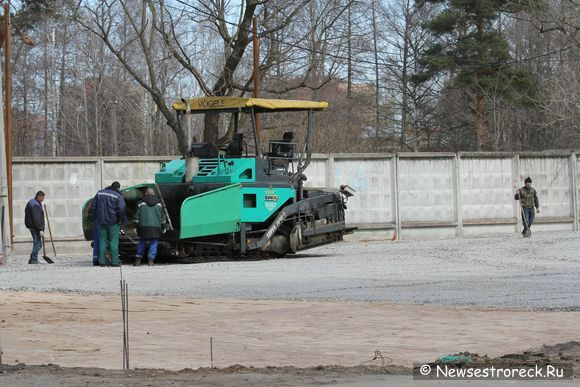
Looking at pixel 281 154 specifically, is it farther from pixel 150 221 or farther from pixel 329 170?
pixel 329 170

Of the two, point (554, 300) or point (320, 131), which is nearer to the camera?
point (554, 300)

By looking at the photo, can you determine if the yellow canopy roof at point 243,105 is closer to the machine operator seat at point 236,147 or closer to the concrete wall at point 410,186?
the machine operator seat at point 236,147

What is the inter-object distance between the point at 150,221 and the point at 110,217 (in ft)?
3.03

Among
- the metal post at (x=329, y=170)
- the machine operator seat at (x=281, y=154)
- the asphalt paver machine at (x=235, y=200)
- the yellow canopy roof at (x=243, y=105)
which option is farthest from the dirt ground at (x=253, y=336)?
the metal post at (x=329, y=170)

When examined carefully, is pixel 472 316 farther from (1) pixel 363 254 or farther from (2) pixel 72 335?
(1) pixel 363 254

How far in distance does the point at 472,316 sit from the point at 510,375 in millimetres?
4054

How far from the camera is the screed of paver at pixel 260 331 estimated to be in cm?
982

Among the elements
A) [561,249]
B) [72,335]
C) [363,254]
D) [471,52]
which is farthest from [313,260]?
[471,52]

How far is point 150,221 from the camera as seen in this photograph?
20.9m

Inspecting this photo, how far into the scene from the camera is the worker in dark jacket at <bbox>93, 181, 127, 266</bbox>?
833 inches

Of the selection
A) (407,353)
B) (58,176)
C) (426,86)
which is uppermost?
(426,86)

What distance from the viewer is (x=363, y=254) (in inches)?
938

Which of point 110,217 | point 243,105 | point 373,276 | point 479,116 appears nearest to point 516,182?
point 243,105

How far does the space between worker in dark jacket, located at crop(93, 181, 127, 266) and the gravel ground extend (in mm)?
634
